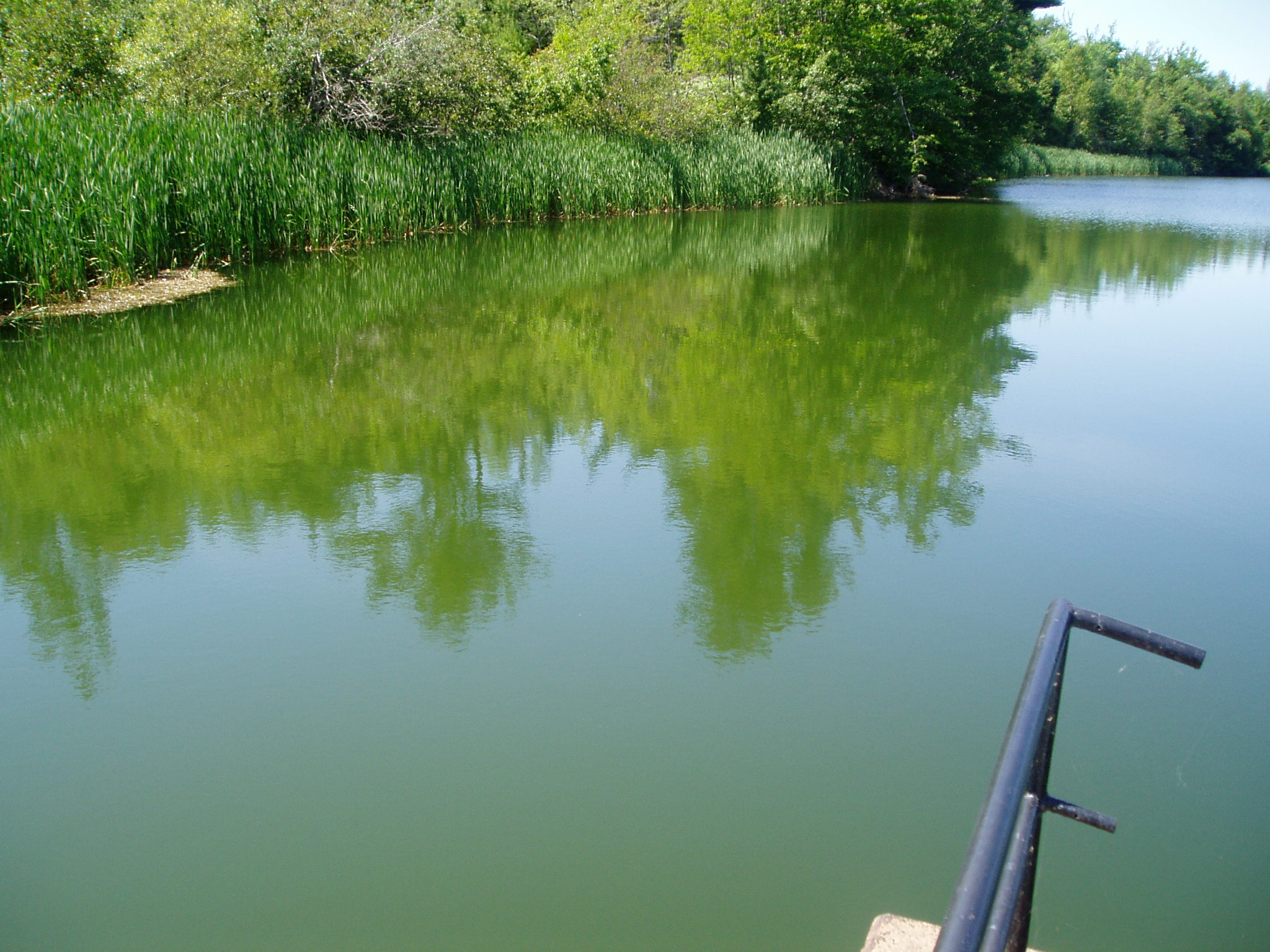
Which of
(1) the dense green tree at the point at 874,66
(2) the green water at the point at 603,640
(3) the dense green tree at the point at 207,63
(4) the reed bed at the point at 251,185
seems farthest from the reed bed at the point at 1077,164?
(2) the green water at the point at 603,640

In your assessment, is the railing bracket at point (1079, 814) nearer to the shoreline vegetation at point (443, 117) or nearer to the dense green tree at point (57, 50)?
the shoreline vegetation at point (443, 117)

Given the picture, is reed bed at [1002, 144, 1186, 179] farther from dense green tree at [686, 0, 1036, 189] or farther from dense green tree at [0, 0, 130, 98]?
dense green tree at [0, 0, 130, 98]

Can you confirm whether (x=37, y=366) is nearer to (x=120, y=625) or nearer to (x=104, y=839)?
(x=120, y=625)

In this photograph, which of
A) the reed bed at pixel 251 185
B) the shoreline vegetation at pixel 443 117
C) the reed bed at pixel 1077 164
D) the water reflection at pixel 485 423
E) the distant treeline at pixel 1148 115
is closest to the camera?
the water reflection at pixel 485 423

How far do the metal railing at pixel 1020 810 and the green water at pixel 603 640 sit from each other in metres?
0.88

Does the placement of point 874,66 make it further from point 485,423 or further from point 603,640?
point 603,640

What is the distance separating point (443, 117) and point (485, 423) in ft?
33.6

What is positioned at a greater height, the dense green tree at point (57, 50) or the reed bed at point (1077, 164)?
the reed bed at point (1077, 164)

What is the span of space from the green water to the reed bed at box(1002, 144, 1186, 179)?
29838mm

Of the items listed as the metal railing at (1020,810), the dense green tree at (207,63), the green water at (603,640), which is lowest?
the green water at (603,640)

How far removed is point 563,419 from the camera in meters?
5.08

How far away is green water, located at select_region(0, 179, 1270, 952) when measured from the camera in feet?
6.55

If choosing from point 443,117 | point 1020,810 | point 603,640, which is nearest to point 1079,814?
point 1020,810

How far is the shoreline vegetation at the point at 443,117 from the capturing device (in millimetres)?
7996
